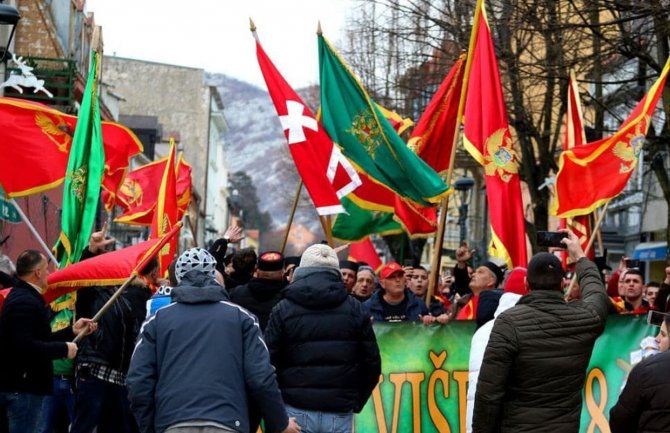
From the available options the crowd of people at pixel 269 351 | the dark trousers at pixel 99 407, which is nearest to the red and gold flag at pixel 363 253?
the crowd of people at pixel 269 351

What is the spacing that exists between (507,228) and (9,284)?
4.33m

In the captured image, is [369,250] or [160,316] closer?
[160,316]

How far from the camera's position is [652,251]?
32688mm

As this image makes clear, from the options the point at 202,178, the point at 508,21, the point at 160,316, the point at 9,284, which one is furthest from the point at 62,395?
the point at 202,178

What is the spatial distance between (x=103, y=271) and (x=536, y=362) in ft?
11.2

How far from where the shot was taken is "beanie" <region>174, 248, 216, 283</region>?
7117 millimetres

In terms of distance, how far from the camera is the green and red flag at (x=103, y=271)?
9.41 metres

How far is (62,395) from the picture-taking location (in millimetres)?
11328

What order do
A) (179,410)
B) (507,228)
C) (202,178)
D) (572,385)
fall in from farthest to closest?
(202,178) → (507,228) → (572,385) → (179,410)

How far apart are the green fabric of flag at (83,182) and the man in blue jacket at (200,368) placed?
172 inches

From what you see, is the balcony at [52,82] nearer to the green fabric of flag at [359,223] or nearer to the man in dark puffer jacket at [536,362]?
the green fabric of flag at [359,223]

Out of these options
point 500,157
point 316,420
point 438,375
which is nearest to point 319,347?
point 316,420

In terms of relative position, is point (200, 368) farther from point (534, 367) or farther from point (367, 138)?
point (367, 138)

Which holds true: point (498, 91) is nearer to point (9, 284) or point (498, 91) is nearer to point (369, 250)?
point (9, 284)
